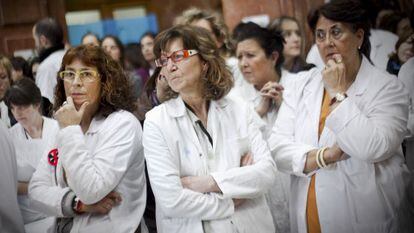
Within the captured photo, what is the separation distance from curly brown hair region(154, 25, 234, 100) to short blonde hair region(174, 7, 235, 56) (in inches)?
30.3

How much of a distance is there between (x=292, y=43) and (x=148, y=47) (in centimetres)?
82

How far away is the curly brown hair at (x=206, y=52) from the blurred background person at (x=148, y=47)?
0.83 meters

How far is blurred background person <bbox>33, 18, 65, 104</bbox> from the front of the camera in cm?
235

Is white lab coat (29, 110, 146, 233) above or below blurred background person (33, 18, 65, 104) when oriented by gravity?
below

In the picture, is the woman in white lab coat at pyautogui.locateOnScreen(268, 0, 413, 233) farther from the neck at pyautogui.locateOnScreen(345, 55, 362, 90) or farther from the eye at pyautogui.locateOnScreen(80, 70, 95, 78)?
the eye at pyautogui.locateOnScreen(80, 70, 95, 78)

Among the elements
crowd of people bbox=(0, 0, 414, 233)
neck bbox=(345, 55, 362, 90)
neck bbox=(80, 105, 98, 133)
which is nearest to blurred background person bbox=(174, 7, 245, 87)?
crowd of people bbox=(0, 0, 414, 233)

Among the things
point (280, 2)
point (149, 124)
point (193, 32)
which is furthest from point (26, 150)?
point (280, 2)

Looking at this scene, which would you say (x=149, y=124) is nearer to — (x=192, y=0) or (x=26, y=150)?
(x=26, y=150)

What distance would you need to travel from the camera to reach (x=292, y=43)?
3.19m

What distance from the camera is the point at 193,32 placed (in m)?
2.12

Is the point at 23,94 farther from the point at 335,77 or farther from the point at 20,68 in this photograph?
the point at 335,77

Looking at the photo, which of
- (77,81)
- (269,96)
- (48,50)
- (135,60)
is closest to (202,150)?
(77,81)

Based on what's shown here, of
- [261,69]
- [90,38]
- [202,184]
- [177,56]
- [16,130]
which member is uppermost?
[90,38]

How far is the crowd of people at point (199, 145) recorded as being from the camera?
6.52ft
